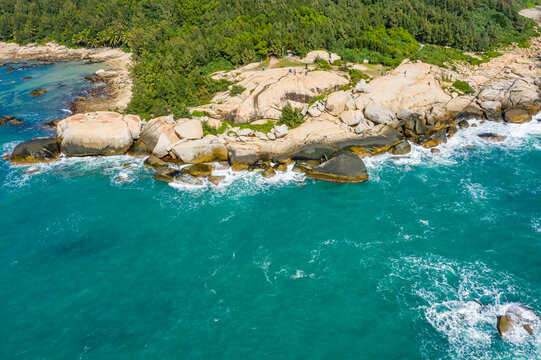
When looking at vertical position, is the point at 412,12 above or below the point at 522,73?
above

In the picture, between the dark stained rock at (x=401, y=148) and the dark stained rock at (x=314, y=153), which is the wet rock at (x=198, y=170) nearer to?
the dark stained rock at (x=314, y=153)

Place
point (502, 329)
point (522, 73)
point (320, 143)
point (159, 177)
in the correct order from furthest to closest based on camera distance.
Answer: point (522, 73), point (320, 143), point (159, 177), point (502, 329)

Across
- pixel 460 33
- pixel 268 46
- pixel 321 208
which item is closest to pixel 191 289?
pixel 321 208

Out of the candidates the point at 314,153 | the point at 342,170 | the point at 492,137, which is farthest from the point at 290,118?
the point at 492,137

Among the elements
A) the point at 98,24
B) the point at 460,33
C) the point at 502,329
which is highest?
the point at 98,24

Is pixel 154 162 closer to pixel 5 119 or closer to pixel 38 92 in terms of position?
pixel 5 119

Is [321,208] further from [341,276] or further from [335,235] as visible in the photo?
[341,276]

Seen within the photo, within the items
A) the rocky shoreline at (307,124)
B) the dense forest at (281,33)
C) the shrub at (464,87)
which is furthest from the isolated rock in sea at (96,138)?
the shrub at (464,87)
